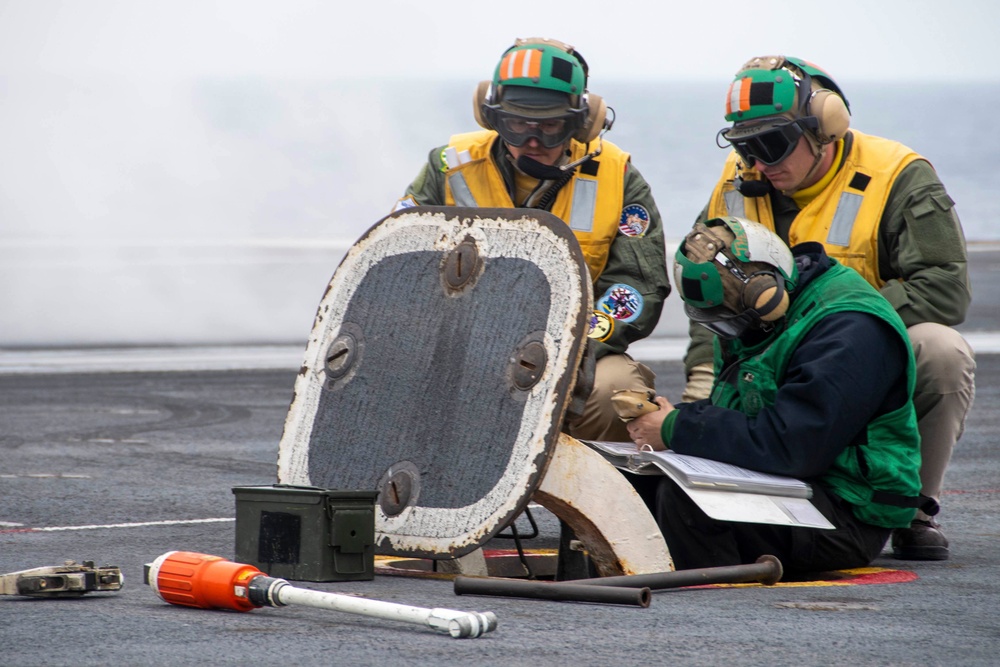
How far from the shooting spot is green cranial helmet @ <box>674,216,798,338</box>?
16.8 ft

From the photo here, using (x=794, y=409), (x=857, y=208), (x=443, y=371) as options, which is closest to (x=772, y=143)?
(x=857, y=208)

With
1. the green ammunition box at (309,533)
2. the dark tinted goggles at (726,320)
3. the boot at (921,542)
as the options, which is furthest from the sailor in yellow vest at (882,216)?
the green ammunition box at (309,533)

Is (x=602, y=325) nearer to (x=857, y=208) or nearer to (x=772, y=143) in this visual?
(x=772, y=143)

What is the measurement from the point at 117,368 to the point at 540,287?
396 inches

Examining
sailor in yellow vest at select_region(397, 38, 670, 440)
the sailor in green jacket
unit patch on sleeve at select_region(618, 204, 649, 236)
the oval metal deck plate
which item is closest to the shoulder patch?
sailor in yellow vest at select_region(397, 38, 670, 440)

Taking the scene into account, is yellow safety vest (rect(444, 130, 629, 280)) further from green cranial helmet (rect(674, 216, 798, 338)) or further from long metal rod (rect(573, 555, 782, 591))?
long metal rod (rect(573, 555, 782, 591))

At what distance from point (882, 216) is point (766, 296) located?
109 centimetres

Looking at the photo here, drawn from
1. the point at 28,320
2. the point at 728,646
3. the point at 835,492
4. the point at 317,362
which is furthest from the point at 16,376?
the point at 728,646

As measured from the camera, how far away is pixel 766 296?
5.11 m

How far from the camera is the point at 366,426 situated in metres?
5.22

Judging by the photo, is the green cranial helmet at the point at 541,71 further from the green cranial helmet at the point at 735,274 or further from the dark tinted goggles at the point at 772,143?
the green cranial helmet at the point at 735,274

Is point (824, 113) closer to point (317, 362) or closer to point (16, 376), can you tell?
point (317, 362)

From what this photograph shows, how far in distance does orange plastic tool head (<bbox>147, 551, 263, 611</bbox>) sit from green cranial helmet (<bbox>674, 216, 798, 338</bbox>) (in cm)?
169

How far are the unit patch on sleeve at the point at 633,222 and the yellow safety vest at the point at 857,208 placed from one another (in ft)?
1.80
